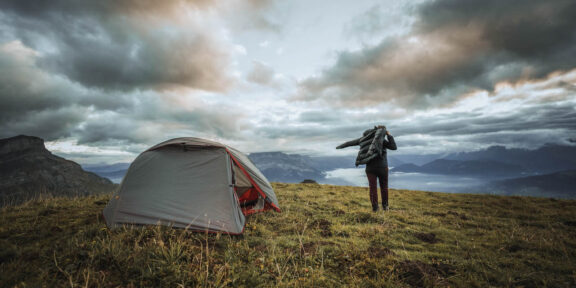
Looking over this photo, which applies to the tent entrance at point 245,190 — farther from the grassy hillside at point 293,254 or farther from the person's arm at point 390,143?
the person's arm at point 390,143

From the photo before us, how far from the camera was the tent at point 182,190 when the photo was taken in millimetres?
6137

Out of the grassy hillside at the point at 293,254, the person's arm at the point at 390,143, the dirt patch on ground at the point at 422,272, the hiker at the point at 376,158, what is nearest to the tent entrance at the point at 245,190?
the grassy hillside at the point at 293,254

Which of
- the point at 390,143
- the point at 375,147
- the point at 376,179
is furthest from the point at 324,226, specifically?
the point at 390,143

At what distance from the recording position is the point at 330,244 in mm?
5477

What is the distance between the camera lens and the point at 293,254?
4.79 meters

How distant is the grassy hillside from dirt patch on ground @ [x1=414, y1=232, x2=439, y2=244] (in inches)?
1.0

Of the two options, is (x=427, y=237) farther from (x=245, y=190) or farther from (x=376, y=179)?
(x=245, y=190)

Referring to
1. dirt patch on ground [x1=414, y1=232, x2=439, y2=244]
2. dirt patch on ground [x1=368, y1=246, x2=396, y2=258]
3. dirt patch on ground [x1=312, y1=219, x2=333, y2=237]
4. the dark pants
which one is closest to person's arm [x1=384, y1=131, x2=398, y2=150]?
the dark pants

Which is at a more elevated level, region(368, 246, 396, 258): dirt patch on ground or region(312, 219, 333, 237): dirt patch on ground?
region(312, 219, 333, 237): dirt patch on ground

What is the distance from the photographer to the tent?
242 inches

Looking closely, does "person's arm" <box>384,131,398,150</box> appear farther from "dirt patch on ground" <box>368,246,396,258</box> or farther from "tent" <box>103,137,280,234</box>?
"tent" <box>103,137,280,234</box>

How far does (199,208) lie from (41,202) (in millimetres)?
9666

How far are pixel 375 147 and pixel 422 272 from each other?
5.20 metres

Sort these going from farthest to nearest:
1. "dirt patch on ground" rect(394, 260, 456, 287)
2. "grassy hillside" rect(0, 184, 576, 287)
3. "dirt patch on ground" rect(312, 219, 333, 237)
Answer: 1. "dirt patch on ground" rect(312, 219, 333, 237)
2. "dirt patch on ground" rect(394, 260, 456, 287)
3. "grassy hillside" rect(0, 184, 576, 287)
